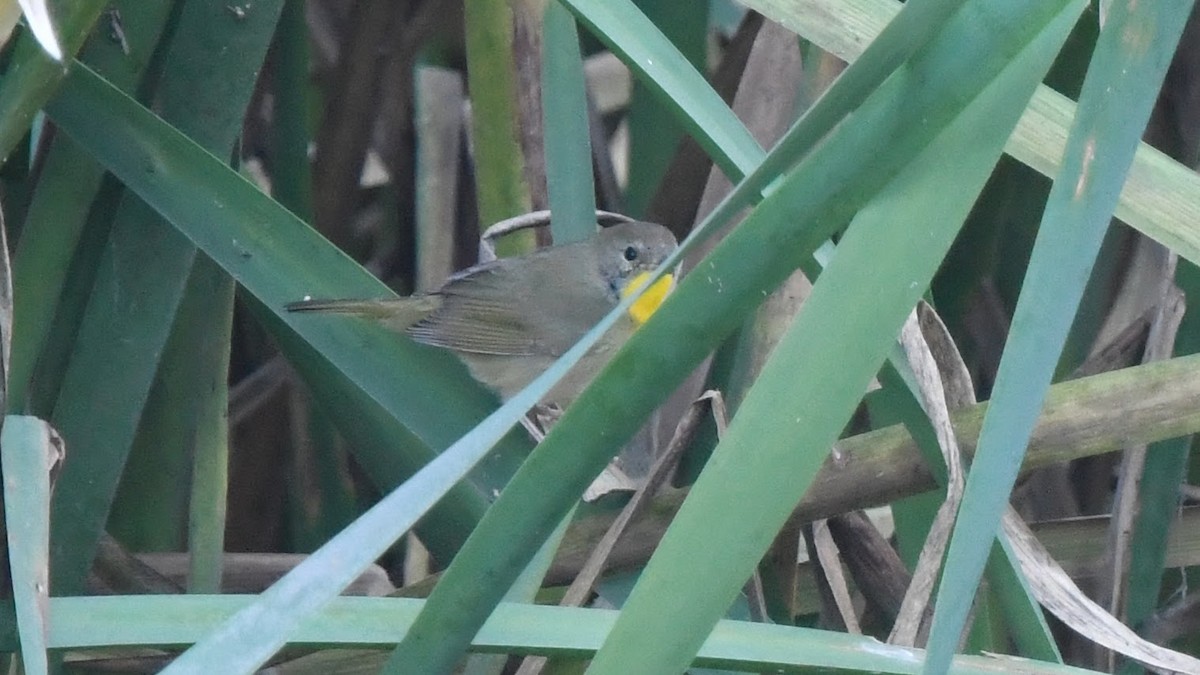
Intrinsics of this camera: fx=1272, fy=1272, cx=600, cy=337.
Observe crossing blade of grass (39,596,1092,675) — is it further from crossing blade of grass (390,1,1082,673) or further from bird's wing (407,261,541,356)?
bird's wing (407,261,541,356)

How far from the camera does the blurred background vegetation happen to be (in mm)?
676

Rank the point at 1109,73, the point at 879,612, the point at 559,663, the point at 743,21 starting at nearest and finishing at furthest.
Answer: the point at 1109,73 < the point at 559,663 < the point at 879,612 < the point at 743,21

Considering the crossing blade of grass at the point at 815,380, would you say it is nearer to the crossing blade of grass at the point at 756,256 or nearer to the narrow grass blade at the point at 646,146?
the crossing blade of grass at the point at 756,256

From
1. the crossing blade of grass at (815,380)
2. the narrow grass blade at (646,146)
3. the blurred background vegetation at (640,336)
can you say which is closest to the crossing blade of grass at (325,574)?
the blurred background vegetation at (640,336)

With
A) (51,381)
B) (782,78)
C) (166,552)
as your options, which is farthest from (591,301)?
(51,381)

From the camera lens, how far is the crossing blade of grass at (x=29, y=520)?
2.37ft

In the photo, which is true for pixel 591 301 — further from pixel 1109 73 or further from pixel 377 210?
pixel 1109 73

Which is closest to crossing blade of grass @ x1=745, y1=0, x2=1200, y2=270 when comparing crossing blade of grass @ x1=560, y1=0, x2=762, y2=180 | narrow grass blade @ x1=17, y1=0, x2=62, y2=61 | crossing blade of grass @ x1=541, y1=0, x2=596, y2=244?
crossing blade of grass @ x1=560, y1=0, x2=762, y2=180

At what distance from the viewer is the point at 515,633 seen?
887 millimetres

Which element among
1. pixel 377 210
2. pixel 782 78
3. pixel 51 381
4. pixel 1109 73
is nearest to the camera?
pixel 1109 73

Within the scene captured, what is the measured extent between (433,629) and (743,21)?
1.30m

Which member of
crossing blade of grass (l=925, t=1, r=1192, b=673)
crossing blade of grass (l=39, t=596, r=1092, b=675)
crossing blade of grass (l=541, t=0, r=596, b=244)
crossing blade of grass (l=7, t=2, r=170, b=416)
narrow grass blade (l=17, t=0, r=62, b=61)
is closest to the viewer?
crossing blade of grass (l=925, t=1, r=1192, b=673)

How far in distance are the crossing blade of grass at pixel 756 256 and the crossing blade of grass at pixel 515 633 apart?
20cm

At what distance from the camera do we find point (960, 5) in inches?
26.2
